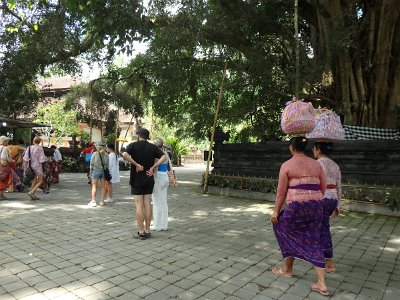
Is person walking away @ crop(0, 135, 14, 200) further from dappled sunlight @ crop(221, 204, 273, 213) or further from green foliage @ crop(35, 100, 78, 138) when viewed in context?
green foliage @ crop(35, 100, 78, 138)

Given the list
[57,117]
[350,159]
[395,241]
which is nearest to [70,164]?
[57,117]

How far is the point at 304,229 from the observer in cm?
395

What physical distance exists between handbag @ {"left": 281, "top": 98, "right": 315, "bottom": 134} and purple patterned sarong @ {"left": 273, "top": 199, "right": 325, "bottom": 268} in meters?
0.86

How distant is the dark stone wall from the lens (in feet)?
29.5

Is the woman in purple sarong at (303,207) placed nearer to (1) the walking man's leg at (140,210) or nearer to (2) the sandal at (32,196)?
(1) the walking man's leg at (140,210)

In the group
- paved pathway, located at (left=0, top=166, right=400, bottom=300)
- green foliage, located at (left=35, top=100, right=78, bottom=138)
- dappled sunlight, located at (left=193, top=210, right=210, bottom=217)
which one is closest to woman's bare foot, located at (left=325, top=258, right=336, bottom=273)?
paved pathway, located at (left=0, top=166, right=400, bottom=300)

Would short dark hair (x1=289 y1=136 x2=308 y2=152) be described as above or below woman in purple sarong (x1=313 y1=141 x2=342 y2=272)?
above

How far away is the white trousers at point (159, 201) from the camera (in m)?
6.35

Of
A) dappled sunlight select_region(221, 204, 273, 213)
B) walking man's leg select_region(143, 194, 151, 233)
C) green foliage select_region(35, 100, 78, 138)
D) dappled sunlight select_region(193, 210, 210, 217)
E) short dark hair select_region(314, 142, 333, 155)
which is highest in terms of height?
green foliage select_region(35, 100, 78, 138)

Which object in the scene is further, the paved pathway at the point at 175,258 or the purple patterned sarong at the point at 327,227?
the purple patterned sarong at the point at 327,227

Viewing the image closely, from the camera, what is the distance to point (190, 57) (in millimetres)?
12383

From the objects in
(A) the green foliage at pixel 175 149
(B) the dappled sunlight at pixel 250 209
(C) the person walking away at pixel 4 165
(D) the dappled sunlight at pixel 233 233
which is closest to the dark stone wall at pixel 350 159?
(B) the dappled sunlight at pixel 250 209

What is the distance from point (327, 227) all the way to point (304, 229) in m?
0.59

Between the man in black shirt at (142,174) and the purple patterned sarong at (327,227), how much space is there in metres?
2.78
